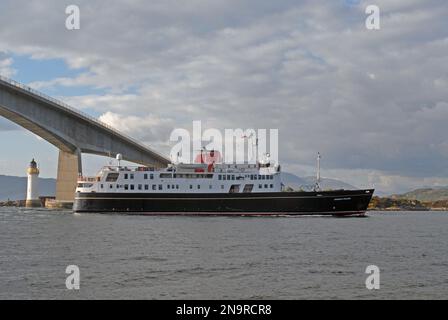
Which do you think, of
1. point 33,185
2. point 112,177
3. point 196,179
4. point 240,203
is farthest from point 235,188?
point 33,185

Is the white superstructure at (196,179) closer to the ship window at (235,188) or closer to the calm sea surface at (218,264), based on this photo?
the ship window at (235,188)

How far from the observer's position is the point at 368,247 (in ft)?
99.9

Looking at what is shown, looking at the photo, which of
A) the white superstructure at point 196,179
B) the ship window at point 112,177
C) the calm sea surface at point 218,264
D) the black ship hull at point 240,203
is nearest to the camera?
the calm sea surface at point 218,264

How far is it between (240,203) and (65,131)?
23.5 metres

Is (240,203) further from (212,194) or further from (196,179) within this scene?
(196,179)

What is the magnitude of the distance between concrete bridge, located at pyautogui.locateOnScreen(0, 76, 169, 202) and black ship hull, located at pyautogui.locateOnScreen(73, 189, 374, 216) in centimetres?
1053

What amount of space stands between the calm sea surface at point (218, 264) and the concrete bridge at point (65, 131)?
72.1ft

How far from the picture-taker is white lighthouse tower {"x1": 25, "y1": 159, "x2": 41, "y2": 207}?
86375 millimetres

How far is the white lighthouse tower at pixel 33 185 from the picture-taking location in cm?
8638

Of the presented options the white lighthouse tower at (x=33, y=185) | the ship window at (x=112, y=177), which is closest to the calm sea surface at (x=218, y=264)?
the ship window at (x=112, y=177)

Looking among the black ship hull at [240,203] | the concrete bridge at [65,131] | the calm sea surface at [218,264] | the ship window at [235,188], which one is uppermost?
the concrete bridge at [65,131]

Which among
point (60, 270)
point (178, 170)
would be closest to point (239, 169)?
point (178, 170)
